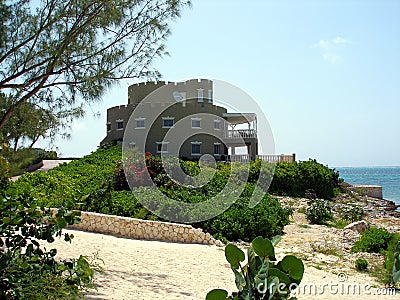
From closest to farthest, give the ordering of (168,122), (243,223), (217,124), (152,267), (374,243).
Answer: (152,267), (374,243), (243,223), (168,122), (217,124)

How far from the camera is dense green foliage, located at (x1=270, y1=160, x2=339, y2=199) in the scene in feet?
67.7

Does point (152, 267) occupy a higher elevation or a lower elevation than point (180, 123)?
lower

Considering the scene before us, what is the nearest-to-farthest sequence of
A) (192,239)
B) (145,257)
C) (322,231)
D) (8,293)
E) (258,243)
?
(258,243) → (8,293) → (145,257) → (192,239) → (322,231)

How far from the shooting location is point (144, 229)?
32.2 ft

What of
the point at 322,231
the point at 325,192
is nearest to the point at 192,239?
the point at 322,231

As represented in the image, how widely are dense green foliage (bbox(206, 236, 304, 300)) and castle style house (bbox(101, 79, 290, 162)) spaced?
23.3m

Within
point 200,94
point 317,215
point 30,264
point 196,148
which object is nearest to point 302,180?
point 317,215

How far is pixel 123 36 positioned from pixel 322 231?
792cm

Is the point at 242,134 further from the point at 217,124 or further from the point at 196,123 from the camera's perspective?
the point at 196,123

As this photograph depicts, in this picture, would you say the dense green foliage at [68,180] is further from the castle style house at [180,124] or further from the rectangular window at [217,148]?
the rectangular window at [217,148]

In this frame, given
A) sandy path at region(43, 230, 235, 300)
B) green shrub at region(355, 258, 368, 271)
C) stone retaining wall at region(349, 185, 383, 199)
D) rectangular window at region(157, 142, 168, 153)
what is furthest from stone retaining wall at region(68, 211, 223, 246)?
stone retaining wall at region(349, 185, 383, 199)

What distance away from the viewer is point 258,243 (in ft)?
6.65

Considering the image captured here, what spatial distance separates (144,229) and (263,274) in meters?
8.12

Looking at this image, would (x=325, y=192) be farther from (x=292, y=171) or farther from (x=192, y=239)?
(x=192, y=239)
